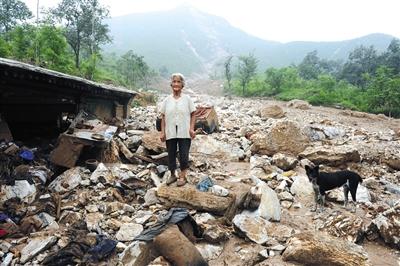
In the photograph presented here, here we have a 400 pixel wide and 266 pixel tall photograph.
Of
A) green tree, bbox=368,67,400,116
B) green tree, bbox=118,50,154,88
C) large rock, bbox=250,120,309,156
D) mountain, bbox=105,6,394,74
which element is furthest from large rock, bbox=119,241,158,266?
mountain, bbox=105,6,394,74

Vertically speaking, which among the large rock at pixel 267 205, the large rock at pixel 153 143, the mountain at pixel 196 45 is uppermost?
the mountain at pixel 196 45

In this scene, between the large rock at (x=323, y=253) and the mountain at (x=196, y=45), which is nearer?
the large rock at (x=323, y=253)

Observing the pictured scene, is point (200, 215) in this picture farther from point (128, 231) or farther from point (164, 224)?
point (128, 231)

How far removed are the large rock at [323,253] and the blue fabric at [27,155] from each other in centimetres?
506

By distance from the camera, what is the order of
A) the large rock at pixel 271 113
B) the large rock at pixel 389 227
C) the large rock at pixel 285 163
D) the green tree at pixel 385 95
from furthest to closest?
the green tree at pixel 385 95, the large rock at pixel 271 113, the large rock at pixel 285 163, the large rock at pixel 389 227

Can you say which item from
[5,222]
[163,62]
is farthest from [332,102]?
[163,62]

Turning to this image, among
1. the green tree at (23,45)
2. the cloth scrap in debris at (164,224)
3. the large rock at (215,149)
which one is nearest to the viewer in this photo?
the cloth scrap in debris at (164,224)

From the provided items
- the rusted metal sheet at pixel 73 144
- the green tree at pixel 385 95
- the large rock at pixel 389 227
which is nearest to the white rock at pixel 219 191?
the large rock at pixel 389 227

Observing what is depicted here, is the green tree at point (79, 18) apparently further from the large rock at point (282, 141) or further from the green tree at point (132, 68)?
the large rock at point (282, 141)

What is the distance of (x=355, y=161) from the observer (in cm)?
820

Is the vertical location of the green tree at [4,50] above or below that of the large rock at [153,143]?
above

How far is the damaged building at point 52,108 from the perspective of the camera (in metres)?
6.45

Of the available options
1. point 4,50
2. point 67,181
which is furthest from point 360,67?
point 67,181

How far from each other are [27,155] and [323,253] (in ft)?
18.2
